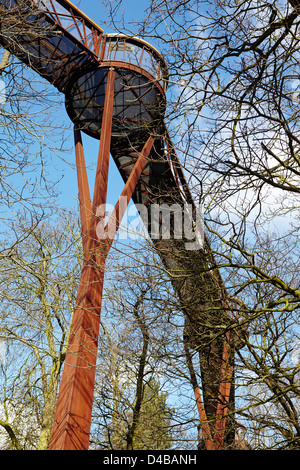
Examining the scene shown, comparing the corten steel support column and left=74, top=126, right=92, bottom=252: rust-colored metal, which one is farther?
left=74, top=126, right=92, bottom=252: rust-colored metal

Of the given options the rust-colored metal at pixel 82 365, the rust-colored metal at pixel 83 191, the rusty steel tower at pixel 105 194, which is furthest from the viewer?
the rust-colored metal at pixel 83 191

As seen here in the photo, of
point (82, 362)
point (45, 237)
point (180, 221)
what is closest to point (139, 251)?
point (180, 221)

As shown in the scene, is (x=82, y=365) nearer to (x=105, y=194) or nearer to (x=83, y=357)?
(x=83, y=357)

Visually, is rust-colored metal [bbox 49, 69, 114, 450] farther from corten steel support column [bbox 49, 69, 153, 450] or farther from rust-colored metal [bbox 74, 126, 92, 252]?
rust-colored metal [bbox 74, 126, 92, 252]

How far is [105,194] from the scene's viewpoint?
9.70 m

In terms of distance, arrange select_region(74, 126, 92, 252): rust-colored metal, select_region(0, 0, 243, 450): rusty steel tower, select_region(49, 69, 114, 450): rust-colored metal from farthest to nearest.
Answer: select_region(74, 126, 92, 252): rust-colored metal < select_region(49, 69, 114, 450): rust-colored metal < select_region(0, 0, 243, 450): rusty steel tower

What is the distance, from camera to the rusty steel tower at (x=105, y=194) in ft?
19.1

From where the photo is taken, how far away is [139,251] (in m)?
5.69

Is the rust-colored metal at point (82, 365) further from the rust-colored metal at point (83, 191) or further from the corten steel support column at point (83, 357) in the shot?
the rust-colored metal at point (83, 191)

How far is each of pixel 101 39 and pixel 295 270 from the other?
7.53 metres

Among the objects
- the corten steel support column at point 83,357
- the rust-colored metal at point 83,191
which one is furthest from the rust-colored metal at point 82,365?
the rust-colored metal at point 83,191

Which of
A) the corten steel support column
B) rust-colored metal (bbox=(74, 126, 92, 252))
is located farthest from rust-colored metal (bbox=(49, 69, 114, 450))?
rust-colored metal (bbox=(74, 126, 92, 252))

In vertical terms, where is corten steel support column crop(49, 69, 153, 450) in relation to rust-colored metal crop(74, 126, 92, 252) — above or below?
below

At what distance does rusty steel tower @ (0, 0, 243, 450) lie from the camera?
583 cm
